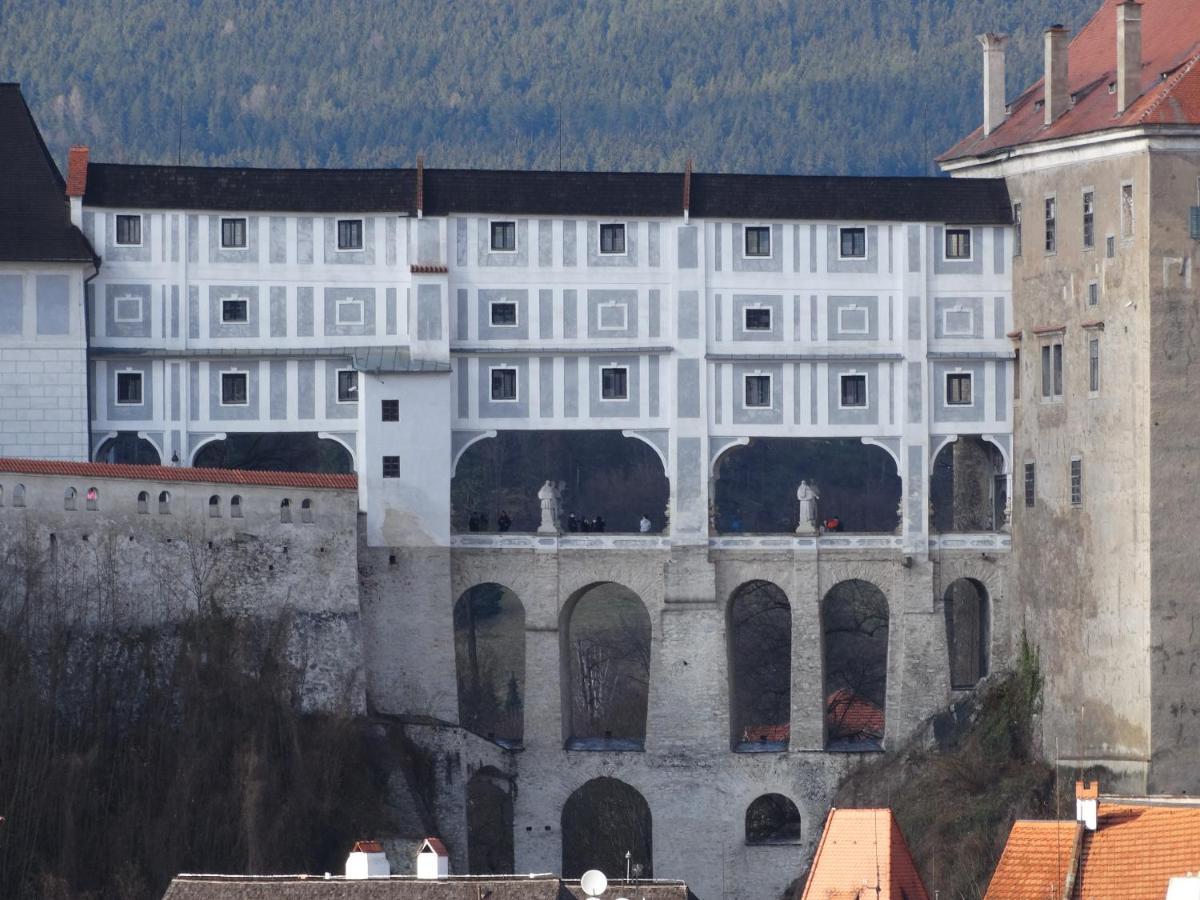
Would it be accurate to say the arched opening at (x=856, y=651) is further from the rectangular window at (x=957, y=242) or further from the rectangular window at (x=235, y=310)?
the rectangular window at (x=235, y=310)

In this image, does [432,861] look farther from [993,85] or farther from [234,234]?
[993,85]

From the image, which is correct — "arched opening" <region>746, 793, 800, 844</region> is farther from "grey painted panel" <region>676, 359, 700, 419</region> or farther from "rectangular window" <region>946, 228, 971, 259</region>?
"rectangular window" <region>946, 228, 971, 259</region>

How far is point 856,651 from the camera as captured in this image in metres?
110

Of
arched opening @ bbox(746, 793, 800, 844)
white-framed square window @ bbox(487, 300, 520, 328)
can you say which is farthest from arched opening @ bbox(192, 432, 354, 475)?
arched opening @ bbox(746, 793, 800, 844)

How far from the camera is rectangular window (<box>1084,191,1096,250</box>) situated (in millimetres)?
80062

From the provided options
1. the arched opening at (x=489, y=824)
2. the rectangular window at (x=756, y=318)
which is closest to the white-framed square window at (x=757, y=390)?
the rectangular window at (x=756, y=318)

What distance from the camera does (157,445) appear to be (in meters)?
82.7

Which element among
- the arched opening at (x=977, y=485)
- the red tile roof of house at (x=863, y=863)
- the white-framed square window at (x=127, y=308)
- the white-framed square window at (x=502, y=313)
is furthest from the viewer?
the arched opening at (x=977, y=485)

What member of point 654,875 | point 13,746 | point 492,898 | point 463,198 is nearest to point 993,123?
point 463,198

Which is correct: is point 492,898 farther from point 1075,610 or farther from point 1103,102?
point 1103,102

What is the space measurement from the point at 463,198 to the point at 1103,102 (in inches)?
588

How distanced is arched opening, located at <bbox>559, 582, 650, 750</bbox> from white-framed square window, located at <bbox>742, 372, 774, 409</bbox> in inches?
669

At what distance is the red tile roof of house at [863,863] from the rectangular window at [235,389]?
24426mm

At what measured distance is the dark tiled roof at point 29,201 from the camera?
8125 centimetres
